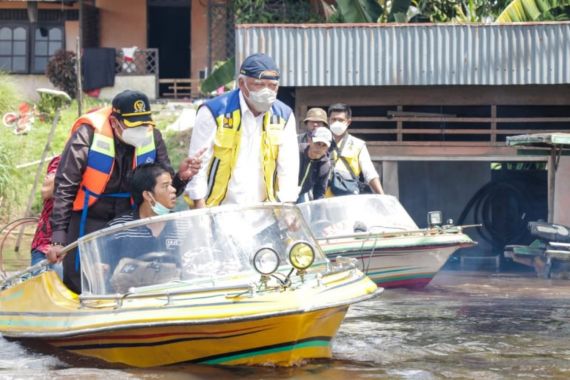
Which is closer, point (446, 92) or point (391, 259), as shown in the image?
point (391, 259)

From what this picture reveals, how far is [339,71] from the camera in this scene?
50.8ft

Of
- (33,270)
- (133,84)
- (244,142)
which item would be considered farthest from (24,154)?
(244,142)

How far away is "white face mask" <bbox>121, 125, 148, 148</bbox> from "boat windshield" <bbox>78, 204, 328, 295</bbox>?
2.70 ft

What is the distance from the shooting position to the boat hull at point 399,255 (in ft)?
37.3

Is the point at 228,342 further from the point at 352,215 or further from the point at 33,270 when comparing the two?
the point at 352,215

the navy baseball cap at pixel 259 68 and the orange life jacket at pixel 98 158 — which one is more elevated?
the navy baseball cap at pixel 259 68

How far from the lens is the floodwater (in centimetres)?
711

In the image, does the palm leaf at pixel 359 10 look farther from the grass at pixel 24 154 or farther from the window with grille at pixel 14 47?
the window with grille at pixel 14 47

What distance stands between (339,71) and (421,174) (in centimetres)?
424

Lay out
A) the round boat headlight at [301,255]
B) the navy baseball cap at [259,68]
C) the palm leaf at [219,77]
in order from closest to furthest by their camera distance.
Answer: the round boat headlight at [301,255] → the navy baseball cap at [259,68] → the palm leaf at [219,77]

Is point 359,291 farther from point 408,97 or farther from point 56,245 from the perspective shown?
point 408,97

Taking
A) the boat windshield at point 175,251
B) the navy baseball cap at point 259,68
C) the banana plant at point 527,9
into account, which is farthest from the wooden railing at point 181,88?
the boat windshield at point 175,251

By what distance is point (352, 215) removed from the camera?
11.5 metres

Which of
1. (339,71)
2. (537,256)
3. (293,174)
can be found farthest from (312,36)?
(293,174)
